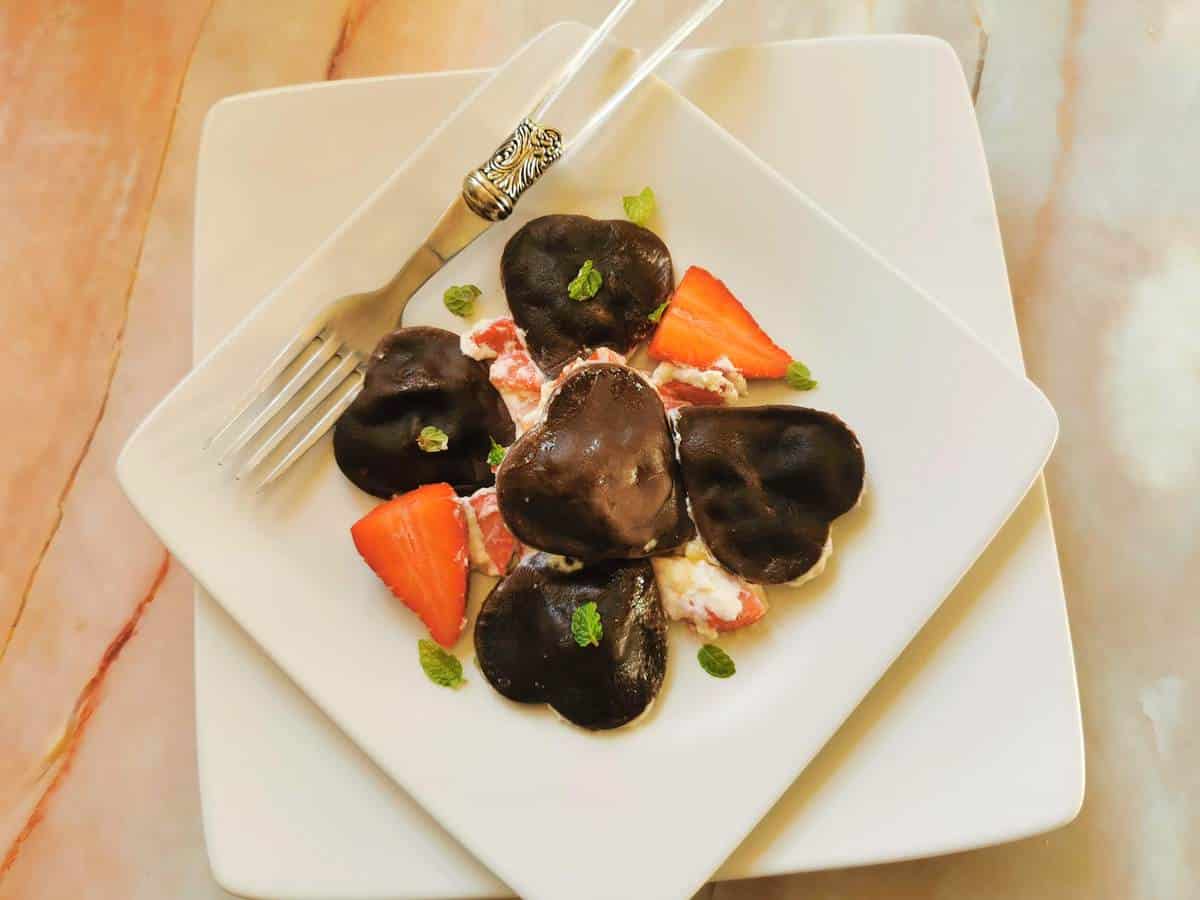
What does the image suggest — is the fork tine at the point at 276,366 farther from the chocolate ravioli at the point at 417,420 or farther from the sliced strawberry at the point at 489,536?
the sliced strawberry at the point at 489,536

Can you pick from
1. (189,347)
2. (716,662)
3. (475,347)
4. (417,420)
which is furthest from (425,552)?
(189,347)

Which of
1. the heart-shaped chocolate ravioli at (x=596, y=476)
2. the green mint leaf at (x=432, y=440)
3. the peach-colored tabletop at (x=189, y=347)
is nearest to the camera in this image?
the heart-shaped chocolate ravioli at (x=596, y=476)

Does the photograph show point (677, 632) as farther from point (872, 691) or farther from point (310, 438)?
point (310, 438)

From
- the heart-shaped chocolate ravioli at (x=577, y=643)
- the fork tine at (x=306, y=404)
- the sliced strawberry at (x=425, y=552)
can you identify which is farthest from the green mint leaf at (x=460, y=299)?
the heart-shaped chocolate ravioli at (x=577, y=643)

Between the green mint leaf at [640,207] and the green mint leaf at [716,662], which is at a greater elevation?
the green mint leaf at [640,207]

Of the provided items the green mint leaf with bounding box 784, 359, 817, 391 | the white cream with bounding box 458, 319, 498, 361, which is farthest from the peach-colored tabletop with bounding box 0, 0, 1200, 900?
the white cream with bounding box 458, 319, 498, 361

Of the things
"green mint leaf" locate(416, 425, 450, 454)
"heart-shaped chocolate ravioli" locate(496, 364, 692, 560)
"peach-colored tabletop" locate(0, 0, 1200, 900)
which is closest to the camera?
"heart-shaped chocolate ravioli" locate(496, 364, 692, 560)

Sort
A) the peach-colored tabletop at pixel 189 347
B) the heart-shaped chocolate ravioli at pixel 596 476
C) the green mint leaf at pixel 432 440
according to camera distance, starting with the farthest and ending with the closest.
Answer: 1. the peach-colored tabletop at pixel 189 347
2. the green mint leaf at pixel 432 440
3. the heart-shaped chocolate ravioli at pixel 596 476

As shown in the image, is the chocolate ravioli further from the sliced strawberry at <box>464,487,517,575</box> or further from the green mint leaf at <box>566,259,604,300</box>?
the green mint leaf at <box>566,259,604,300</box>

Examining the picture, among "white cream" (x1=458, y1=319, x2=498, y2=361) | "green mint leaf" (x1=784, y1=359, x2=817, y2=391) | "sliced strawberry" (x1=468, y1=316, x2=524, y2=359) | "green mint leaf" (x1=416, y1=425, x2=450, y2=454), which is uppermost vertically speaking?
"green mint leaf" (x1=784, y1=359, x2=817, y2=391)
